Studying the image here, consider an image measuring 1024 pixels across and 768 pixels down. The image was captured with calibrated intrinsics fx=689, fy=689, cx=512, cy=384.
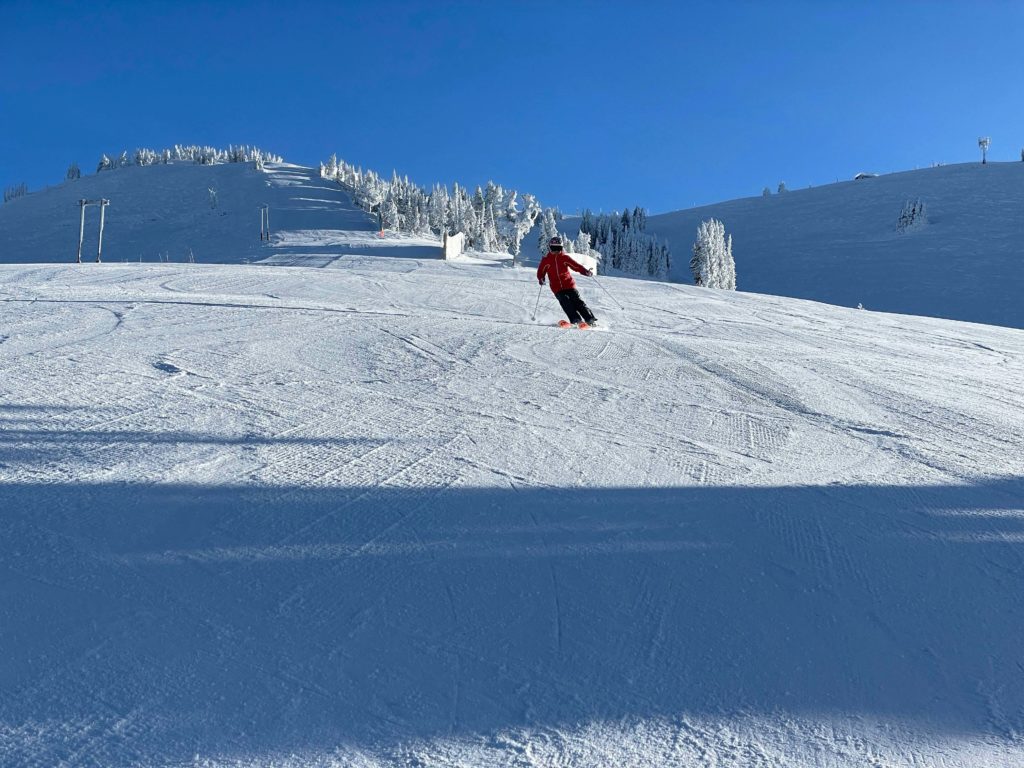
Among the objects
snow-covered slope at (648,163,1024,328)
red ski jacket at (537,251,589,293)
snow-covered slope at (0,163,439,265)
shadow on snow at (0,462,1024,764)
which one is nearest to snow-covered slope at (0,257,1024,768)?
shadow on snow at (0,462,1024,764)

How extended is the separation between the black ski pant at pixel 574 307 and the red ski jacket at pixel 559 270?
0.39 feet

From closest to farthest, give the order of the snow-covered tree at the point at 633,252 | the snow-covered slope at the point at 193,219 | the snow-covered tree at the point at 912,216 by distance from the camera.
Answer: the snow-covered slope at the point at 193,219 < the snow-covered tree at the point at 912,216 < the snow-covered tree at the point at 633,252

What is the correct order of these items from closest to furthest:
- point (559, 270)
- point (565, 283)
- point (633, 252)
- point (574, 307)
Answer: point (574, 307) < point (565, 283) < point (559, 270) < point (633, 252)

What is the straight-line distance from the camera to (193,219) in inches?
2726

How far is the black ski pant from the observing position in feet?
33.4

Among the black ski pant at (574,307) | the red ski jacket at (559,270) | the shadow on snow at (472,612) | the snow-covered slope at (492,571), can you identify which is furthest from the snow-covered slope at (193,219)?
the shadow on snow at (472,612)

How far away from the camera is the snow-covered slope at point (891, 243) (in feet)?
163

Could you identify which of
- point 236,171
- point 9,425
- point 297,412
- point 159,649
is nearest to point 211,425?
point 297,412

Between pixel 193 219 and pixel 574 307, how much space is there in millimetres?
69258

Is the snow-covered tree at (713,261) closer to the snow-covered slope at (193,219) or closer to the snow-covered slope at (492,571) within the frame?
the snow-covered slope at (193,219)

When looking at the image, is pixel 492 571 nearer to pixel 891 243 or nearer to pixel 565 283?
pixel 565 283

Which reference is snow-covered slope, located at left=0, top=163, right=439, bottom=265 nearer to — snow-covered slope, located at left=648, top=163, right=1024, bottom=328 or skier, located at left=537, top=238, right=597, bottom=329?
skier, located at left=537, top=238, right=597, bottom=329

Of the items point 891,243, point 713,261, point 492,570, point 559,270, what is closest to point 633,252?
point 713,261

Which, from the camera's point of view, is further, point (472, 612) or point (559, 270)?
point (559, 270)
